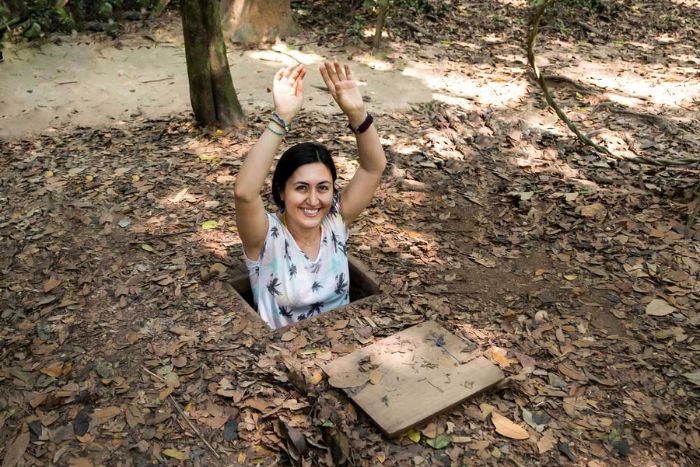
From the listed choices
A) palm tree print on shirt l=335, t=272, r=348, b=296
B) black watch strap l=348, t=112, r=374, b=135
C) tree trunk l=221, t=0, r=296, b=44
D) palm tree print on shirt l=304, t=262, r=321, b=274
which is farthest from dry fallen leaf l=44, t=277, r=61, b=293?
tree trunk l=221, t=0, r=296, b=44

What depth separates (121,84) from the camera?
24.2 ft

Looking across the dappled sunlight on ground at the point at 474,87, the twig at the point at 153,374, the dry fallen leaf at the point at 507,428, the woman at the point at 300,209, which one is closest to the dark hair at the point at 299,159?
the woman at the point at 300,209

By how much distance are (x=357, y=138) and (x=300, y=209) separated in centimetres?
51

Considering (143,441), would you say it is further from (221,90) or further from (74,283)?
(221,90)

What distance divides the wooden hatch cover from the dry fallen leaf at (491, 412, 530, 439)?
0.16 meters

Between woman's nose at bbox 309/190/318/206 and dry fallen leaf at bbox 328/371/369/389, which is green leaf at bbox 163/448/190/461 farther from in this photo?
woman's nose at bbox 309/190/318/206

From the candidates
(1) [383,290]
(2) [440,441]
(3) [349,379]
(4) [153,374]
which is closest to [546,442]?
(2) [440,441]

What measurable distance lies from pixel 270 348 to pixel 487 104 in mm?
4662

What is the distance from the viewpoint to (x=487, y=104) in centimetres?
691

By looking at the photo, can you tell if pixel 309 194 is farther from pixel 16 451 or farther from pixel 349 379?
pixel 16 451

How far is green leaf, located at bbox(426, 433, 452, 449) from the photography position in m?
2.71

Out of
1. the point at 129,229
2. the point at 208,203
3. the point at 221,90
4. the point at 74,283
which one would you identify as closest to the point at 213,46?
the point at 221,90

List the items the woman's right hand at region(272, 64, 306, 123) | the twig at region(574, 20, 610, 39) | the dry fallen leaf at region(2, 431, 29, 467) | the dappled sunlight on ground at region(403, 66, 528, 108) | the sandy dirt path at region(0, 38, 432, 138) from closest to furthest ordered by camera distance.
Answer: the dry fallen leaf at region(2, 431, 29, 467)
the woman's right hand at region(272, 64, 306, 123)
the sandy dirt path at region(0, 38, 432, 138)
the dappled sunlight on ground at region(403, 66, 528, 108)
the twig at region(574, 20, 610, 39)

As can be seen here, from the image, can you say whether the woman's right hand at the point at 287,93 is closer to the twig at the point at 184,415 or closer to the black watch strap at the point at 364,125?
the black watch strap at the point at 364,125
